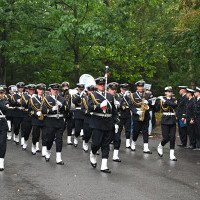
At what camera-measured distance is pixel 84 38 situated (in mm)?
22250

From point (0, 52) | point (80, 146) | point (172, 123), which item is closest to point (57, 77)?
point (0, 52)

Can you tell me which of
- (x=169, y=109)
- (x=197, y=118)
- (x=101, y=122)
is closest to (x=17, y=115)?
(x=101, y=122)

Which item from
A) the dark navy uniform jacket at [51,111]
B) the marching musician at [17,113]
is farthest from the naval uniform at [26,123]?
the dark navy uniform jacket at [51,111]

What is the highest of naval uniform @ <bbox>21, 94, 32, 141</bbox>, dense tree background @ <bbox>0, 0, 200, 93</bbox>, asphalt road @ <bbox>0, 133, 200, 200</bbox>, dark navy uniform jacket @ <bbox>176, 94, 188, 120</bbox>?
dense tree background @ <bbox>0, 0, 200, 93</bbox>

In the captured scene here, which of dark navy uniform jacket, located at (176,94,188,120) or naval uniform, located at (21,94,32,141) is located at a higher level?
dark navy uniform jacket, located at (176,94,188,120)

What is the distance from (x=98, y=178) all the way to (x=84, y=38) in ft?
46.8

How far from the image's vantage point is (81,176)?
916cm

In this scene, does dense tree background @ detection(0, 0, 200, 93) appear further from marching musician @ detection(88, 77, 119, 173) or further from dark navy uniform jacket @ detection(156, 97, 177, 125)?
marching musician @ detection(88, 77, 119, 173)

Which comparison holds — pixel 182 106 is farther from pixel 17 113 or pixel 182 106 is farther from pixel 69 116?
pixel 17 113

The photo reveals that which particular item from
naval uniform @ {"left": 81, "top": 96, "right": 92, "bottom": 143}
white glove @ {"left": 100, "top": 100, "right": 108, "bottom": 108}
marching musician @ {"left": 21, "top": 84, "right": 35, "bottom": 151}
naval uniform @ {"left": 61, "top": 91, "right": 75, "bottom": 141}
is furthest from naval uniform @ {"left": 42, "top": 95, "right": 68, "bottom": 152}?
naval uniform @ {"left": 61, "top": 91, "right": 75, "bottom": 141}

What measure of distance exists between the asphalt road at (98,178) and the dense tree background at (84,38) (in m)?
8.17

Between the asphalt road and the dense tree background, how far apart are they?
8172mm

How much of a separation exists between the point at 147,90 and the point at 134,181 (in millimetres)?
4788

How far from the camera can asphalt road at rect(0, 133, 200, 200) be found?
7637 mm
